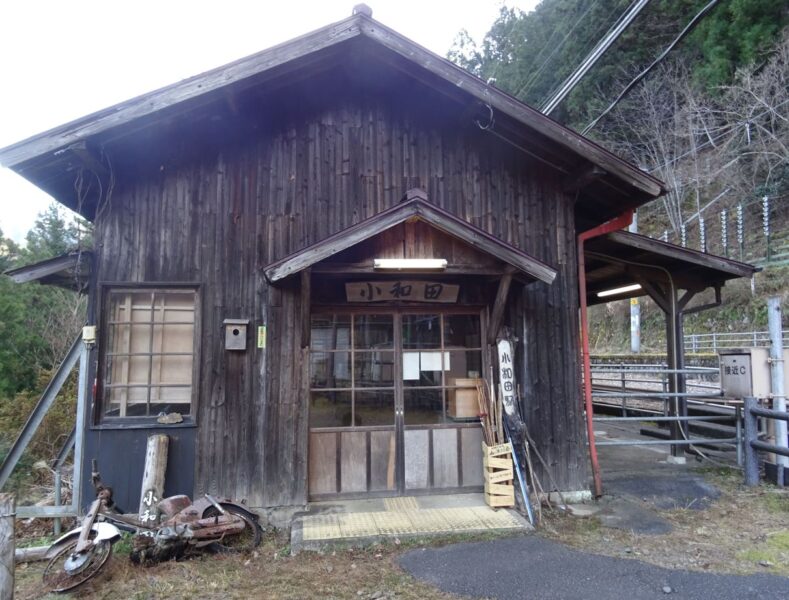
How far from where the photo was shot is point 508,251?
5320 mm

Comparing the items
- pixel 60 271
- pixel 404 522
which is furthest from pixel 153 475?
pixel 404 522

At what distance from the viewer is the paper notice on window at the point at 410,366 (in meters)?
5.99

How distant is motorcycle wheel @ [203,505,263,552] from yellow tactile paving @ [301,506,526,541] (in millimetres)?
475

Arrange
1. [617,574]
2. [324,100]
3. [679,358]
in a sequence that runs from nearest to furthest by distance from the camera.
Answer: [617,574] < [324,100] < [679,358]

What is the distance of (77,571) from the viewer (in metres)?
4.09

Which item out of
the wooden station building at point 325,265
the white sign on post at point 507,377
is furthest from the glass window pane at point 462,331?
the white sign on post at point 507,377

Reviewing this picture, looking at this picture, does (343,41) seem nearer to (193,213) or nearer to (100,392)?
(193,213)

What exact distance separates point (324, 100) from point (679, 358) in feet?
21.6

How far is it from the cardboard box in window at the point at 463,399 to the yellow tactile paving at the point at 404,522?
1074 mm

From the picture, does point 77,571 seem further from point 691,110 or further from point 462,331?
point 691,110

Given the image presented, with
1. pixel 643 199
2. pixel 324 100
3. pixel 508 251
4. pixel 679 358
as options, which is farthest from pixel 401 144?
pixel 679 358

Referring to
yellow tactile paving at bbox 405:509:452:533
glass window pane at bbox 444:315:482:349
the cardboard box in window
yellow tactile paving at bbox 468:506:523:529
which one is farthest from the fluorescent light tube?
yellow tactile paving at bbox 405:509:452:533

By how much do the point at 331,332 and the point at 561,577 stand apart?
3365 mm

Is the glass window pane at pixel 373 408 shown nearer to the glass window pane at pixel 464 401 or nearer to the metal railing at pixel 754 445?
the glass window pane at pixel 464 401
